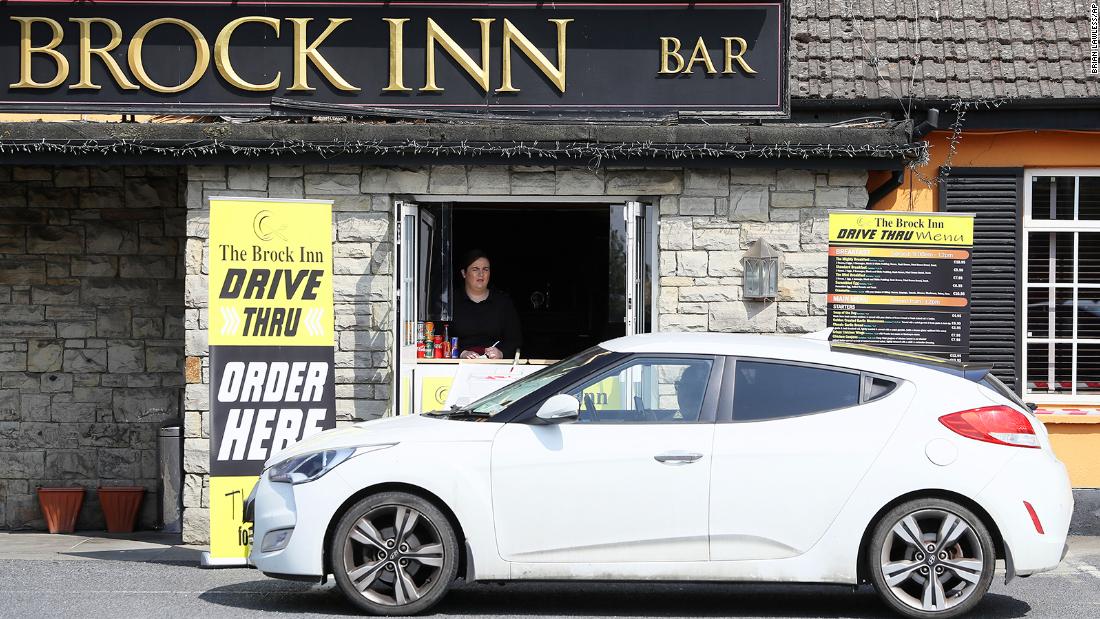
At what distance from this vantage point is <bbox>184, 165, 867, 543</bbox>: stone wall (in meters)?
9.90

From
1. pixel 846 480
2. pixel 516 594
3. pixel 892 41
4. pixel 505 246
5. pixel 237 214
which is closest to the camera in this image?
pixel 846 480

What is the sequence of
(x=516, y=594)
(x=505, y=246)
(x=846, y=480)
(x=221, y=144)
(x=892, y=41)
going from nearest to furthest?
(x=846, y=480), (x=516, y=594), (x=221, y=144), (x=892, y=41), (x=505, y=246)

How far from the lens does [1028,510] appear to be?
6617 mm

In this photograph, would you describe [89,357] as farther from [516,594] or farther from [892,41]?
[892,41]

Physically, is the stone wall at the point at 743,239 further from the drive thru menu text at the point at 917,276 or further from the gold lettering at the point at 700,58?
the gold lettering at the point at 700,58

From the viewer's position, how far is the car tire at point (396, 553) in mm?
6711

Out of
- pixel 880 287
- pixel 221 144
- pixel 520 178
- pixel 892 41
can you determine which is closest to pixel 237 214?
pixel 221 144

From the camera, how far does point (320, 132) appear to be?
31.8ft

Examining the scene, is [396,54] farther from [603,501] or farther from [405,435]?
[603,501]

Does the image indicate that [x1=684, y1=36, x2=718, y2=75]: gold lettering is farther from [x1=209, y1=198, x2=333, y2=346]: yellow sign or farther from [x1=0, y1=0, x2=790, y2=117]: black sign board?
[x1=209, y1=198, x2=333, y2=346]: yellow sign

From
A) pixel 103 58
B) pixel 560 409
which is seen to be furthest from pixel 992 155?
pixel 103 58

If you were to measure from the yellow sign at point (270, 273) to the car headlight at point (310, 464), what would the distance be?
1.86 m

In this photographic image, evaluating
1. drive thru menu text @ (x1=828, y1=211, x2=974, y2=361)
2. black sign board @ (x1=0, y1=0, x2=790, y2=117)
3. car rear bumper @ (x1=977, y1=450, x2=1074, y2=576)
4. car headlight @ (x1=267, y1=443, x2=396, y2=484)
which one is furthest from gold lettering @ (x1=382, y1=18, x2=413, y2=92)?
car rear bumper @ (x1=977, y1=450, x2=1074, y2=576)

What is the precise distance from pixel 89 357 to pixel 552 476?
6608 millimetres
